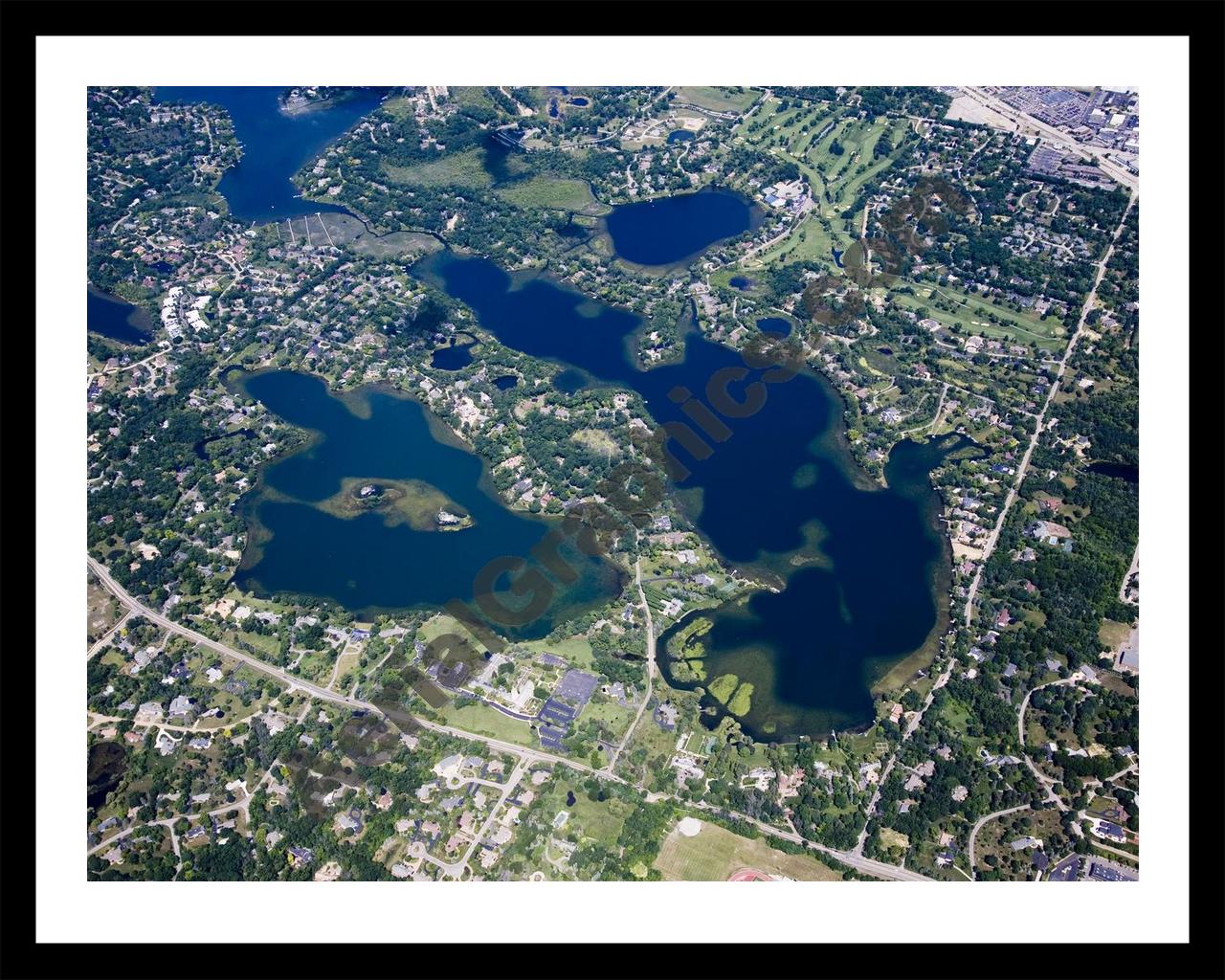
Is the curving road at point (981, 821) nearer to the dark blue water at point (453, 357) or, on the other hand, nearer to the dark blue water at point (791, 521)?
the dark blue water at point (791, 521)

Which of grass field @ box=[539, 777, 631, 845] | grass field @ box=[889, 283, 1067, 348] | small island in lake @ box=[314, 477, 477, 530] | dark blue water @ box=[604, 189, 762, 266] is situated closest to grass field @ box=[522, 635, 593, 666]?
grass field @ box=[539, 777, 631, 845]

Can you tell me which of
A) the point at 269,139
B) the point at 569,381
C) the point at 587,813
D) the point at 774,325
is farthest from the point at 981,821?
the point at 269,139

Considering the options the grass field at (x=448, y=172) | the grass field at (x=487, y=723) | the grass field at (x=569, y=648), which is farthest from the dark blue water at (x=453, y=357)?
the grass field at (x=487, y=723)

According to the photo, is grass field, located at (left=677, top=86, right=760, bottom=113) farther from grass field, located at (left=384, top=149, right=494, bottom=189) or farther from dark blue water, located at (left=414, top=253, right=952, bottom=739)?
dark blue water, located at (left=414, top=253, right=952, bottom=739)

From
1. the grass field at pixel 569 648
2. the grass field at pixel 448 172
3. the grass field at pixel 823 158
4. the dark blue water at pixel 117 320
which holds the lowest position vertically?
the grass field at pixel 569 648

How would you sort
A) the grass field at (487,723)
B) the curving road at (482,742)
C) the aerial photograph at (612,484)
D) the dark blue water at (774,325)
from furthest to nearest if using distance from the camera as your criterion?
1. the dark blue water at (774,325)
2. the grass field at (487,723)
3. the aerial photograph at (612,484)
4. the curving road at (482,742)

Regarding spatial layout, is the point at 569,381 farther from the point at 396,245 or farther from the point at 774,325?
the point at 396,245

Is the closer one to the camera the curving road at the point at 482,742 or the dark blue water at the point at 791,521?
the curving road at the point at 482,742
